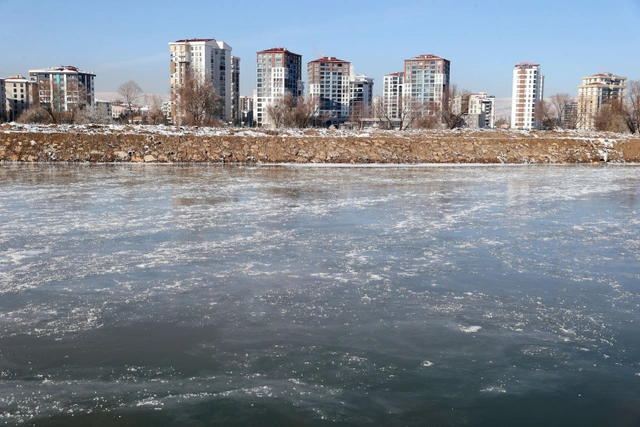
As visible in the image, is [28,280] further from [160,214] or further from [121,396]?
[160,214]

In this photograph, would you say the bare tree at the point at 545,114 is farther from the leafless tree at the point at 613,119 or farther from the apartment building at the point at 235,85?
the apartment building at the point at 235,85

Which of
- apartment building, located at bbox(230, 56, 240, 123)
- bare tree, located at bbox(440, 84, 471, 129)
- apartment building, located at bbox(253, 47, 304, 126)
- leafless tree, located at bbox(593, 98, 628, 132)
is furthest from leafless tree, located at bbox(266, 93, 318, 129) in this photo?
apartment building, located at bbox(253, 47, 304, 126)

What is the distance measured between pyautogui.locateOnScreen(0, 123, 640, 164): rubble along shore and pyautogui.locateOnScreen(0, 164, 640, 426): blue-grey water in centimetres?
1596

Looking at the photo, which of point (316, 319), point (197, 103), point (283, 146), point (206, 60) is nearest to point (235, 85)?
point (206, 60)

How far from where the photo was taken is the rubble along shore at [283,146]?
999 inches

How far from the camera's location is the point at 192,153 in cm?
2611

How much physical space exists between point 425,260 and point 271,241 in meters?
2.19

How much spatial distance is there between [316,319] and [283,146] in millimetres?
23631

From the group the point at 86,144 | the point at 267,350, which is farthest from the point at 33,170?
the point at 267,350

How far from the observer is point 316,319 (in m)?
4.74

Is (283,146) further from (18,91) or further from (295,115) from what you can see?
(18,91)

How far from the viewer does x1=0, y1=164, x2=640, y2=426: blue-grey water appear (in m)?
3.30

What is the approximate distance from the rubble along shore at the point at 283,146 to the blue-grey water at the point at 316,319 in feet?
52.3

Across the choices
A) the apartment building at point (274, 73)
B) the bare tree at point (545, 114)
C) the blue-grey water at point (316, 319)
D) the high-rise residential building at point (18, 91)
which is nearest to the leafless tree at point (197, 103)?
the bare tree at point (545, 114)
